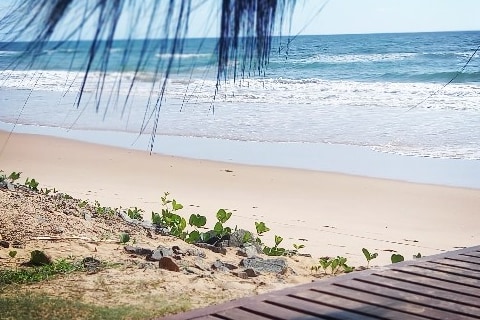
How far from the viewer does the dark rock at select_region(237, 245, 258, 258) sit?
5.77 m

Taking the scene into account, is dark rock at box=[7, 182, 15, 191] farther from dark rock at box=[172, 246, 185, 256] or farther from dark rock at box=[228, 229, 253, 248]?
dark rock at box=[228, 229, 253, 248]

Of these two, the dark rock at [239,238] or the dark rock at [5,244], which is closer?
the dark rock at [5,244]

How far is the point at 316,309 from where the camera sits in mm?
2926

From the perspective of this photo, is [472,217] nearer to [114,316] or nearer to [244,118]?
[114,316]

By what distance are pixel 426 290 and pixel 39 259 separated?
8.72 ft

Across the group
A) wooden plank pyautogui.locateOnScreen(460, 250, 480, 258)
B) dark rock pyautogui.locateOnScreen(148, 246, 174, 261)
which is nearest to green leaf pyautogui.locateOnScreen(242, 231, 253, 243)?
dark rock pyautogui.locateOnScreen(148, 246, 174, 261)

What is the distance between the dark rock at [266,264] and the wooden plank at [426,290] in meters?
1.83

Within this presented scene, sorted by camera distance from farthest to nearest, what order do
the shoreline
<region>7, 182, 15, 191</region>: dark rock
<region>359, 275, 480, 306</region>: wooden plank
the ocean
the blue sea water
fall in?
the ocean
the shoreline
<region>7, 182, 15, 191</region>: dark rock
<region>359, 275, 480, 306</region>: wooden plank
the blue sea water

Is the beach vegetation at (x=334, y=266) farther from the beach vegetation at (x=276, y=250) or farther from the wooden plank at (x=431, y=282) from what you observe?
the wooden plank at (x=431, y=282)

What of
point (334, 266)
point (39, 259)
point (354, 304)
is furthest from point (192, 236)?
point (354, 304)

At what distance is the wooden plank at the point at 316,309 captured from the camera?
2.84 meters

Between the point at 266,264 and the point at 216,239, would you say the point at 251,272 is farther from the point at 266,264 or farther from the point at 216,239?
the point at 216,239

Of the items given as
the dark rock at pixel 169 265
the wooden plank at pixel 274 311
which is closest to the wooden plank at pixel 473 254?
the wooden plank at pixel 274 311

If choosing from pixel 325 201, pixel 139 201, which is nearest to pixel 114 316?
pixel 139 201
